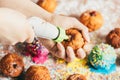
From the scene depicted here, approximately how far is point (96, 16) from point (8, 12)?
62 cm

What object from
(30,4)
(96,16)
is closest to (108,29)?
(96,16)

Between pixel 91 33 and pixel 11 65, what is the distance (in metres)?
0.42

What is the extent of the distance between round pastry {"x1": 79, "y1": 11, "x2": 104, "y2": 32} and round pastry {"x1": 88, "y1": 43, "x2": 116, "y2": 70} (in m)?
0.16

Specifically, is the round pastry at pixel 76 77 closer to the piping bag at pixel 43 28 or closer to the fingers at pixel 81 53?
the fingers at pixel 81 53

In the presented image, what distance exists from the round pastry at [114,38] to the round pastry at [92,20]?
0.08m

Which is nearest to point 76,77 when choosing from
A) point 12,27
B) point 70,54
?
point 70,54

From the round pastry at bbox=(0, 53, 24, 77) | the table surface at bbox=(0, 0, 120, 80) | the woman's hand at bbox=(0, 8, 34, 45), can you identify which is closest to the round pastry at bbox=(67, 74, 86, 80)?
the table surface at bbox=(0, 0, 120, 80)

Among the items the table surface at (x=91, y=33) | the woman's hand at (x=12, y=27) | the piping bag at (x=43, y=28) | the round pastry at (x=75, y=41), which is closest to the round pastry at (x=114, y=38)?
the table surface at (x=91, y=33)

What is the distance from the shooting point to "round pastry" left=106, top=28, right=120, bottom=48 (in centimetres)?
148

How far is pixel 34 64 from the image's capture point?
4.65 feet

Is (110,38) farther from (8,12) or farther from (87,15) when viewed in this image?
(8,12)

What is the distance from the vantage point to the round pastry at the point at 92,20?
1.53 meters

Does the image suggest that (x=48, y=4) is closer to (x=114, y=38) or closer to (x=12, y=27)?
(x=114, y=38)

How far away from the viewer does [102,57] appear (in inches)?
54.2
